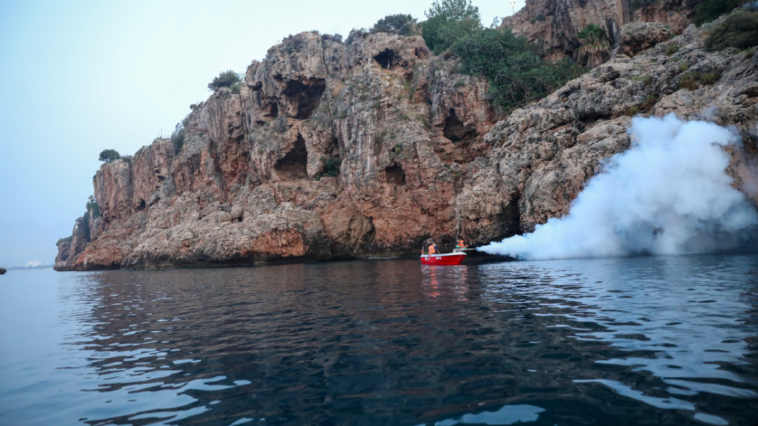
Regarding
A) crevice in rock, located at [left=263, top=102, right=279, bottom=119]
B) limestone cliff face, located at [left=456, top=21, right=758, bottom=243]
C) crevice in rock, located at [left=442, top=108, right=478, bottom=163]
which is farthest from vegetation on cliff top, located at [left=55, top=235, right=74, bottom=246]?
limestone cliff face, located at [left=456, top=21, right=758, bottom=243]

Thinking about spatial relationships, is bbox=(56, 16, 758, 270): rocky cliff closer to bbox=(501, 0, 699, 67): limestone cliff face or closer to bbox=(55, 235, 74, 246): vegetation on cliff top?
bbox=(501, 0, 699, 67): limestone cliff face

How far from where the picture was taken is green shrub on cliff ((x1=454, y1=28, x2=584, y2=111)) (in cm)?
3856

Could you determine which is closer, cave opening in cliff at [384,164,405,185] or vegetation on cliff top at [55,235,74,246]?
cave opening in cliff at [384,164,405,185]

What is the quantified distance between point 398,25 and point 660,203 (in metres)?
44.0

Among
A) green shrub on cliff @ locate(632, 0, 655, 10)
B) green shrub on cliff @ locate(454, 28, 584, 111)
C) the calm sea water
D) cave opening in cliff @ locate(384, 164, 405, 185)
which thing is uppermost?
green shrub on cliff @ locate(632, 0, 655, 10)

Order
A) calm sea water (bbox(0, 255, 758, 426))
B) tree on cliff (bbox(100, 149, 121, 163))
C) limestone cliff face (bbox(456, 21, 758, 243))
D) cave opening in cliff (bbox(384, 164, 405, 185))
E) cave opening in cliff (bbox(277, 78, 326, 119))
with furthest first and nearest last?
tree on cliff (bbox(100, 149, 121, 163)) < cave opening in cliff (bbox(277, 78, 326, 119)) < cave opening in cliff (bbox(384, 164, 405, 185)) < limestone cliff face (bbox(456, 21, 758, 243)) < calm sea water (bbox(0, 255, 758, 426))

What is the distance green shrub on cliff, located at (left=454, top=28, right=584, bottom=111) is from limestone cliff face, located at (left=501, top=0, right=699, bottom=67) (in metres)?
1.73

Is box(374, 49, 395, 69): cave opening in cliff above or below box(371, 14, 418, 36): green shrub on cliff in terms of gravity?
below

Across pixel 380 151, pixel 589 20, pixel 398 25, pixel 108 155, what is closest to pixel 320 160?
pixel 380 151

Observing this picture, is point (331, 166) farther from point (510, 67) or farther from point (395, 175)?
point (510, 67)

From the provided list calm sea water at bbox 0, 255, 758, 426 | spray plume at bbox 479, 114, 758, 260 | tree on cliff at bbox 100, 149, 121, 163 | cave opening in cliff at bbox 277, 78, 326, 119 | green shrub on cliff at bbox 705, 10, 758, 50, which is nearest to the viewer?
calm sea water at bbox 0, 255, 758, 426

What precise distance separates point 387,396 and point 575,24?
4426cm

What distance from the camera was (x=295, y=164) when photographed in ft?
183

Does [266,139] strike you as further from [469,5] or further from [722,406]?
[722,406]
